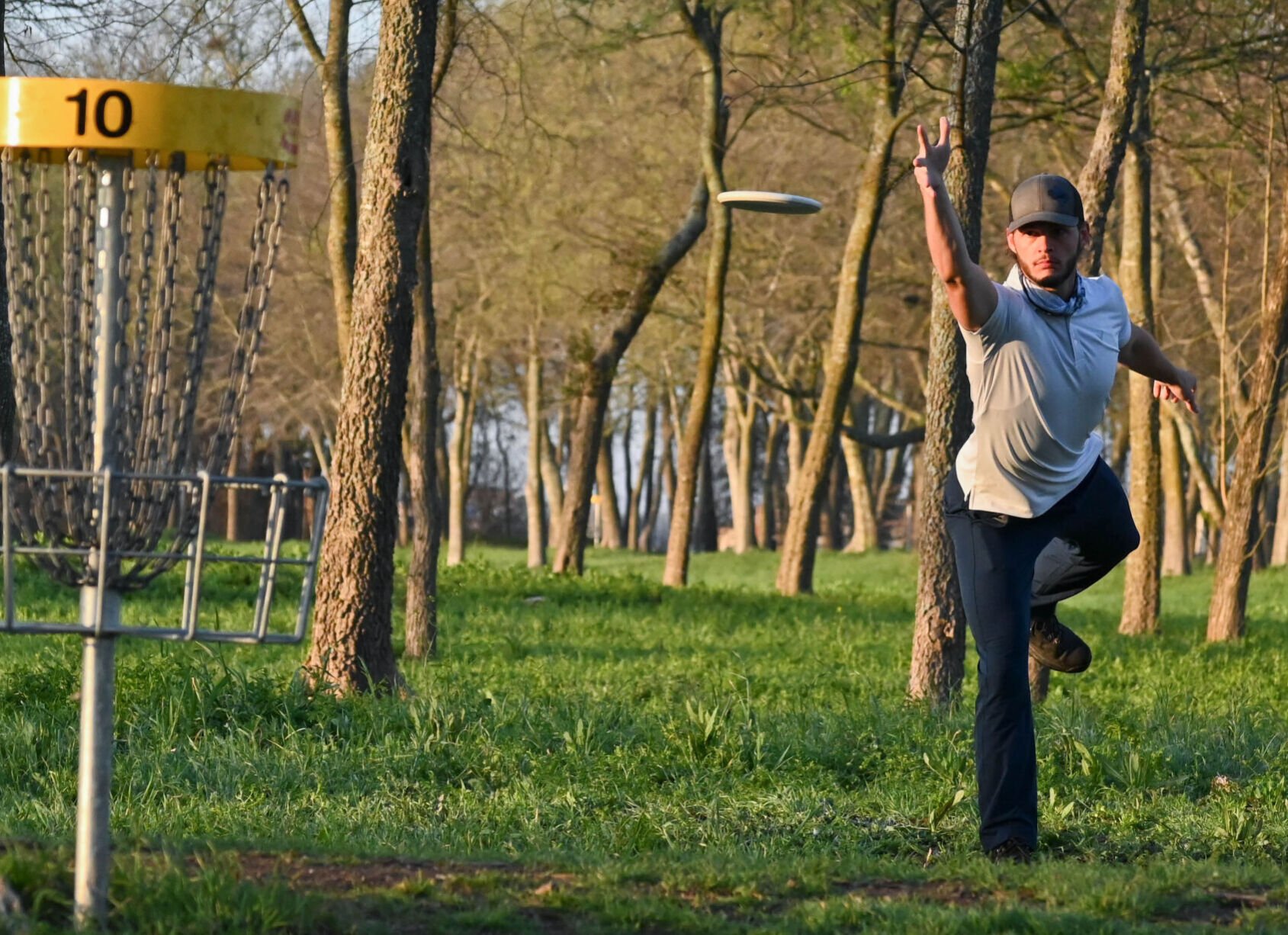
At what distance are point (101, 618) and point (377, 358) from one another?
5741 mm

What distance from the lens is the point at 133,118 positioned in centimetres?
399

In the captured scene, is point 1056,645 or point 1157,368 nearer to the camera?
point 1157,368

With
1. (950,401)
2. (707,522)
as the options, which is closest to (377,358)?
(950,401)

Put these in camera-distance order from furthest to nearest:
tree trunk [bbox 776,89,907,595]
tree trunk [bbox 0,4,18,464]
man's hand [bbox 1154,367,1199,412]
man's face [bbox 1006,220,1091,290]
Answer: tree trunk [bbox 776,89,907,595] < tree trunk [bbox 0,4,18,464] < man's hand [bbox 1154,367,1199,412] < man's face [bbox 1006,220,1091,290]

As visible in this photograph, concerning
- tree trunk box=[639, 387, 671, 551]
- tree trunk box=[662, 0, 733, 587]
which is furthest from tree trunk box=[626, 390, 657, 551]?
tree trunk box=[662, 0, 733, 587]

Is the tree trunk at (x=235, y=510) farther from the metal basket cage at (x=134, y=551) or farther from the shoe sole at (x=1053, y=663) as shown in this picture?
the metal basket cage at (x=134, y=551)

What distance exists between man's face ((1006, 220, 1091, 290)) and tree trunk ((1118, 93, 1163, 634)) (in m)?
11.9

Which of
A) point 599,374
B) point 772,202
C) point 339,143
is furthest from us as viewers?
point 599,374

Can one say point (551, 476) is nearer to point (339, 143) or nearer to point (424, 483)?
point (424, 483)

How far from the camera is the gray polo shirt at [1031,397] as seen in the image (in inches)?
225

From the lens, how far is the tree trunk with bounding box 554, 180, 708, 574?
23188mm

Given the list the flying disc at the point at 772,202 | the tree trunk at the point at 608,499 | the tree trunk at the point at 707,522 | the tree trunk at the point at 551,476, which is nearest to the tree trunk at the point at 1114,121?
the flying disc at the point at 772,202

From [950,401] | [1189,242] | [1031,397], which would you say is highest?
[1189,242]

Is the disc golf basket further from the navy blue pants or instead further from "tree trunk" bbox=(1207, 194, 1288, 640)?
"tree trunk" bbox=(1207, 194, 1288, 640)
